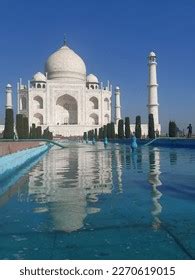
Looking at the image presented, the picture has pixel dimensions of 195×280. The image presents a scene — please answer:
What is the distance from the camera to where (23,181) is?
537cm

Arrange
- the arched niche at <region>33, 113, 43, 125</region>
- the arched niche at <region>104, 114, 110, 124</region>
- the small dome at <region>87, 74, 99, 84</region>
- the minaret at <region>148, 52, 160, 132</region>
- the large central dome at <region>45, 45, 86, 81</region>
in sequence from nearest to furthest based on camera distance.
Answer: the minaret at <region>148, 52, 160, 132</region> < the large central dome at <region>45, 45, 86, 81</region> < the arched niche at <region>33, 113, 43, 125</region> < the arched niche at <region>104, 114, 110, 124</region> < the small dome at <region>87, 74, 99, 84</region>

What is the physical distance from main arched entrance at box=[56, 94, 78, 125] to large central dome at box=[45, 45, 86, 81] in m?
2.87

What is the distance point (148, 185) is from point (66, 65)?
3931 cm

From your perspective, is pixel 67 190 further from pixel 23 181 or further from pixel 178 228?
pixel 178 228

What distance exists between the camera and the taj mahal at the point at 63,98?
4212 centimetres

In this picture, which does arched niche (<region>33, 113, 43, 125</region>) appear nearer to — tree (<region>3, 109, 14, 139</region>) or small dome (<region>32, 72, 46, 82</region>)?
small dome (<region>32, 72, 46, 82</region>)

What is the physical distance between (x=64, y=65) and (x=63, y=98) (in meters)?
4.10

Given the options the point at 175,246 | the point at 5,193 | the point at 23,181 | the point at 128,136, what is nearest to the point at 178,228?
the point at 175,246

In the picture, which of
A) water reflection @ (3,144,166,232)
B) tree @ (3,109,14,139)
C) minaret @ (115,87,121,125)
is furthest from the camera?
minaret @ (115,87,121,125)

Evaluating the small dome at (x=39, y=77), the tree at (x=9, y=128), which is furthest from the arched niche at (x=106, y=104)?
the tree at (x=9, y=128)

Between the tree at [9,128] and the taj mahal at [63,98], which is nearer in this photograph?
the tree at [9,128]

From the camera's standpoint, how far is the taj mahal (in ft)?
138

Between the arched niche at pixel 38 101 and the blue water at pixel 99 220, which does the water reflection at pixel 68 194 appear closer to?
the blue water at pixel 99 220

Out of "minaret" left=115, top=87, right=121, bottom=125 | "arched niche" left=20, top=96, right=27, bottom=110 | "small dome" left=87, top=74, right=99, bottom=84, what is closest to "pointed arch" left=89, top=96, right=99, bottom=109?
"small dome" left=87, top=74, right=99, bottom=84
